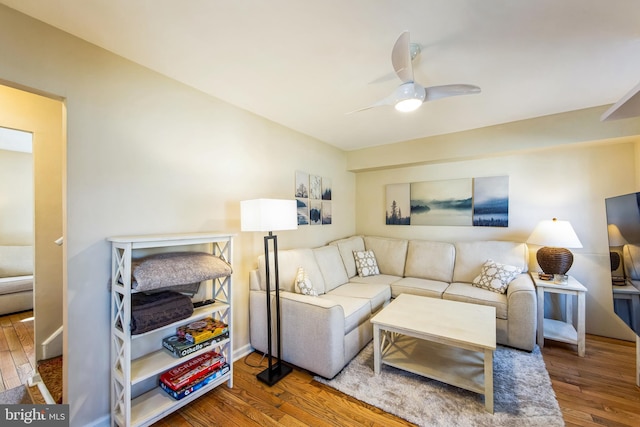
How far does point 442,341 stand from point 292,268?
1.50 meters

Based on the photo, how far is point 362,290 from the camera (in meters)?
3.00

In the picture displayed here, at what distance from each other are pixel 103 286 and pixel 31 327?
2.80m

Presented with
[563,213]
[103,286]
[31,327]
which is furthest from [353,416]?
[31,327]

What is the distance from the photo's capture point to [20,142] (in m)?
3.62

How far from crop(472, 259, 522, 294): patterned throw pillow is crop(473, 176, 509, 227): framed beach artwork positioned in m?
0.64

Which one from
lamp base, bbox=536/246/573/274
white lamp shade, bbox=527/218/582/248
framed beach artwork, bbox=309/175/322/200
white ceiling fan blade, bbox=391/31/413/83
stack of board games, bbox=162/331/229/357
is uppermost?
white ceiling fan blade, bbox=391/31/413/83

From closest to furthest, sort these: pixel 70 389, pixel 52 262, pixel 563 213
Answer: pixel 70 389, pixel 52 262, pixel 563 213

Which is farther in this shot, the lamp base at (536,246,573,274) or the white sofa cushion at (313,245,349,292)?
the white sofa cushion at (313,245,349,292)

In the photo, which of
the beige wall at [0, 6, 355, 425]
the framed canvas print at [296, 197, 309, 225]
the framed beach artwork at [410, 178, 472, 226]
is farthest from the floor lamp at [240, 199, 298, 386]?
the framed beach artwork at [410, 178, 472, 226]

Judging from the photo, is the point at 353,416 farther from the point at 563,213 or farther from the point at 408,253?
the point at 563,213

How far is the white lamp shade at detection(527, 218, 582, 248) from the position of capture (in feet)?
8.50

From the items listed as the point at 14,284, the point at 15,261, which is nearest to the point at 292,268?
the point at 14,284

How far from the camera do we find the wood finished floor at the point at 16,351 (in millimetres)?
2098

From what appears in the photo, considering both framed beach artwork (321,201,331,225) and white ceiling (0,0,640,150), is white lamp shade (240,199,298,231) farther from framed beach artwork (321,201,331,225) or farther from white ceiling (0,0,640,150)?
framed beach artwork (321,201,331,225)
